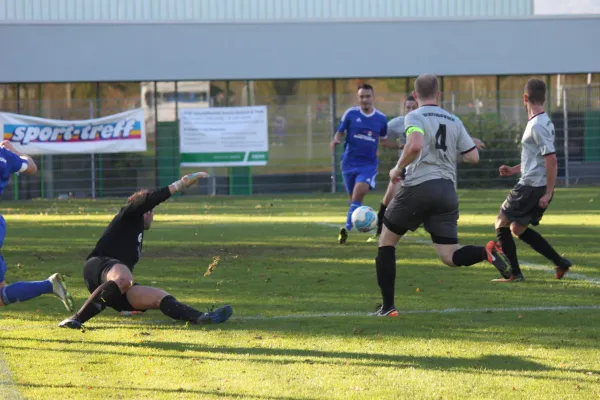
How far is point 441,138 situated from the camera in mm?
7910

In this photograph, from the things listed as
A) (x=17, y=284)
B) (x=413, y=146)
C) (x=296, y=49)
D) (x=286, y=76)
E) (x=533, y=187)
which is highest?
(x=296, y=49)

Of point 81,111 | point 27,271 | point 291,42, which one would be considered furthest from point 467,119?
point 27,271

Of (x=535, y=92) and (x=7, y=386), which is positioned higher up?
(x=535, y=92)

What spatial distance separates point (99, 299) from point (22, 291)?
54 centimetres

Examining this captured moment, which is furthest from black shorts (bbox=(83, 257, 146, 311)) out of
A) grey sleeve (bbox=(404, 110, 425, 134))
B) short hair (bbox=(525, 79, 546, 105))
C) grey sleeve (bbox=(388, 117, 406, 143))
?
grey sleeve (bbox=(388, 117, 406, 143))

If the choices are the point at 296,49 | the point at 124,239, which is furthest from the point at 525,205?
the point at 296,49

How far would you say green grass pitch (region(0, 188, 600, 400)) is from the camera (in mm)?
5734

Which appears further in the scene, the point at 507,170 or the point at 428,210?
the point at 507,170

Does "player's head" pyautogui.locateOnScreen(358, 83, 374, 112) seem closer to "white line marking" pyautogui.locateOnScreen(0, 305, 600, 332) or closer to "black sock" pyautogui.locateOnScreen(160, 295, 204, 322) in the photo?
"white line marking" pyautogui.locateOnScreen(0, 305, 600, 332)

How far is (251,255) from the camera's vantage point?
12781 mm

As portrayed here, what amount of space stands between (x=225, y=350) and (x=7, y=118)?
22565mm

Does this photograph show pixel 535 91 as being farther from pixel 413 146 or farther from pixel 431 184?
pixel 413 146

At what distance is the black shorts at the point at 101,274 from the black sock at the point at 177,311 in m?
0.30

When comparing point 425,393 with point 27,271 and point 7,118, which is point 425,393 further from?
point 7,118
